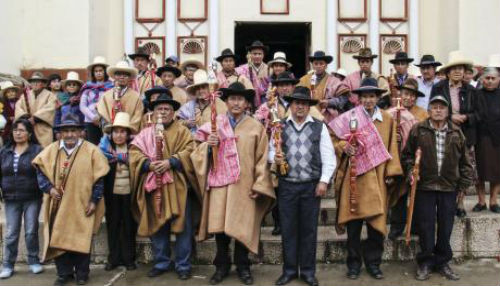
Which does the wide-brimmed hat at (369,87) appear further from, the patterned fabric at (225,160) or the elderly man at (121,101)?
the elderly man at (121,101)

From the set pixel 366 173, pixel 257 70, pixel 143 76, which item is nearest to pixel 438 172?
pixel 366 173

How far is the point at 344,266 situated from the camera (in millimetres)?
6695

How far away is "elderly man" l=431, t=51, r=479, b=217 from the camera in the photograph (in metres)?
6.95

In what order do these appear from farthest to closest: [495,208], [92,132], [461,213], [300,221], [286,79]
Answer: [92,132], [495,208], [461,213], [286,79], [300,221]

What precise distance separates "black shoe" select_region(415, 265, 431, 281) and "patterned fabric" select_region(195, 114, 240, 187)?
2.29 meters

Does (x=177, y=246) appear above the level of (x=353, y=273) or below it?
above

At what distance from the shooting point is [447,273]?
6.17 metres

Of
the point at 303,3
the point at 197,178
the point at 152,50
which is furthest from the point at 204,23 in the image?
the point at 197,178

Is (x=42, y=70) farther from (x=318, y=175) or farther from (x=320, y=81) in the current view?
(x=318, y=175)

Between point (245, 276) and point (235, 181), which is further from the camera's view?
point (245, 276)

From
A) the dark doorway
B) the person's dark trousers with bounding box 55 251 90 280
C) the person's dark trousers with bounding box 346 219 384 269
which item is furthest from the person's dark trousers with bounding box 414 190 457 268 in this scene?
the dark doorway

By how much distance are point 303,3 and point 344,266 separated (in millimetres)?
7506

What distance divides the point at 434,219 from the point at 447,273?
64 centimetres

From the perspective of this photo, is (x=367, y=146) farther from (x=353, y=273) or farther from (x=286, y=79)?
(x=353, y=273)
